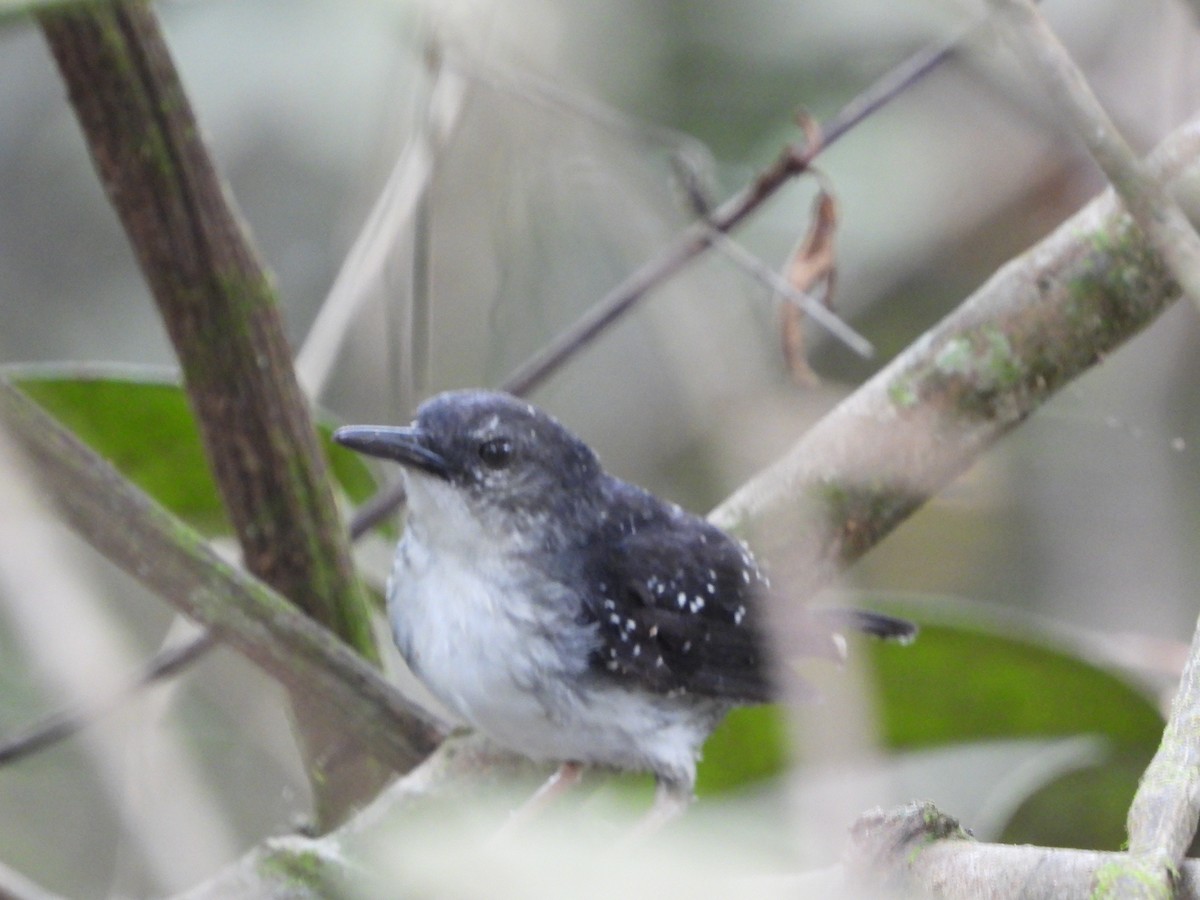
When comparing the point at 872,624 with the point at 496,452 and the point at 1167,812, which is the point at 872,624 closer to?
the point at 496,452

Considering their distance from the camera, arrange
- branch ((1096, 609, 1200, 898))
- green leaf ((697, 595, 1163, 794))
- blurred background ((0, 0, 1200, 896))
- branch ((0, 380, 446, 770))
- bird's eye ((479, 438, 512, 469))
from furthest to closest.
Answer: blurred background ((0, 0, 1200, 896)) < green leaf ((697, 595, 1163, 794)) < bird's eye ((479, 438, 512, 469)) < branch ((0, 380, 446, 770)) < branch ((1096, 609, 1200, 898))

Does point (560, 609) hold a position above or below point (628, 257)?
below

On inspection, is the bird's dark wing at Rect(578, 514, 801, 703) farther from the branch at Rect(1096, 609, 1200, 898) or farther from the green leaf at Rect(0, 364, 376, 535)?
the branch at Rect(1096, 609, 1200, 898)

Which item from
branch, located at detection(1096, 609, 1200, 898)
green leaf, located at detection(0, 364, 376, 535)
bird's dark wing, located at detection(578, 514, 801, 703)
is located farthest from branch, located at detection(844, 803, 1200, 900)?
green leaf, located at detection(0, 364, 376, 535)

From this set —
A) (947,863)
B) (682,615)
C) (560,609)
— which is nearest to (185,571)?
(560,609)

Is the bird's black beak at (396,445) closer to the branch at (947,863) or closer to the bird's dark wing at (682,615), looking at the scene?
the bird's dark wing at (682,615)

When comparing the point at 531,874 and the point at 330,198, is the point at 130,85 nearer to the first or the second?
the point at 531,874
